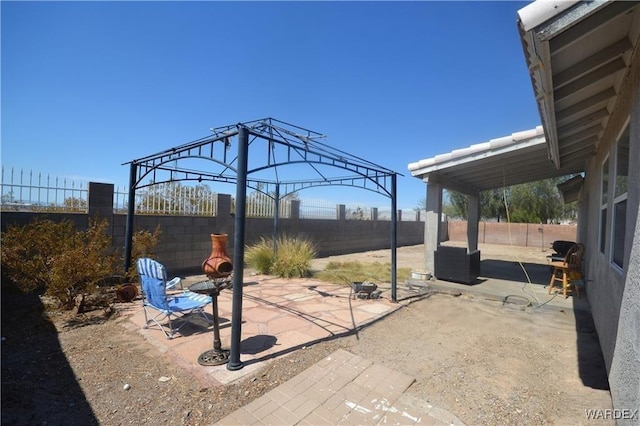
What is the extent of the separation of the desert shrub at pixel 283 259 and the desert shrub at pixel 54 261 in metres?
3.94

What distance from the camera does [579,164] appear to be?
7840 millimetres

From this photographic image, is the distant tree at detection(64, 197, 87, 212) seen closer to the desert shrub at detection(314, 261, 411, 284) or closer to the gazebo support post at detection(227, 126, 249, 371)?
the gazebo support post at detection(227, 126, 249, 371)

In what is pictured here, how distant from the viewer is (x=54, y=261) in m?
4.59

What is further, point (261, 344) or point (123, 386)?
point (261, 344)

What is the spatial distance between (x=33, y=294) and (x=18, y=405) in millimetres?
3946

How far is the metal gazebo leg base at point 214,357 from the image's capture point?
10.9 feet

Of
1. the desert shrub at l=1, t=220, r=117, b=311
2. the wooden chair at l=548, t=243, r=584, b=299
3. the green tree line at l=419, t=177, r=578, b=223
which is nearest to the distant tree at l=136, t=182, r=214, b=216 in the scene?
the desert shrub at l=1, t=220, r=117, b=311

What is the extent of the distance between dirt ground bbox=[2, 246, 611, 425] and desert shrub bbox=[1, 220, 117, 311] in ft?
1.36

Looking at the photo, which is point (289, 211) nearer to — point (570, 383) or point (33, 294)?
point (33, 294)

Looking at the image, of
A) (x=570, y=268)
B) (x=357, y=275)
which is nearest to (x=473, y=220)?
(x=570, y=268)

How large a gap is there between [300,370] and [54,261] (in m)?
4.00

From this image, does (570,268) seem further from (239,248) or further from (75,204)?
(75,204)

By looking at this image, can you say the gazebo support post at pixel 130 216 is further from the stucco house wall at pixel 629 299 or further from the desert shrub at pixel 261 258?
the stucco house wall at pixel 629 299

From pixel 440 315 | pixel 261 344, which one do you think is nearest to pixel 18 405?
pixel 261 344
